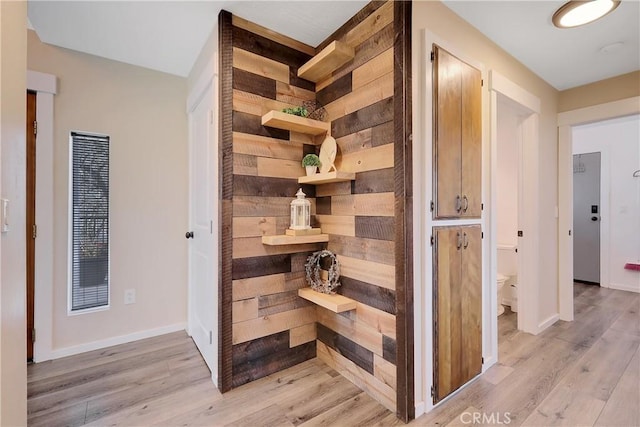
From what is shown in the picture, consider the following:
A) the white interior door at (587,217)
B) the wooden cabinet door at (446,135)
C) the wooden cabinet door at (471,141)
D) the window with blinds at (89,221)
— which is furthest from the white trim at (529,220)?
the window with blinds at (89,221)

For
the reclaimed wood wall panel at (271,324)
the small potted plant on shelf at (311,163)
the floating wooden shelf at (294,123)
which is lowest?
the reclaimed wood wall panel at (271,324)

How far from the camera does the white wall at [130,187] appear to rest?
2.28m

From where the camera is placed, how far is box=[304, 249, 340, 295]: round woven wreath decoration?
203 cm

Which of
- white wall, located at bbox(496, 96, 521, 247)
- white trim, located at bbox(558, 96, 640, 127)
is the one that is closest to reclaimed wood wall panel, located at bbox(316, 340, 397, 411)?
white wall, located at bbox(496, 96, 521, 247)

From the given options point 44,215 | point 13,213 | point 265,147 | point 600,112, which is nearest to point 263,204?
point 265,147

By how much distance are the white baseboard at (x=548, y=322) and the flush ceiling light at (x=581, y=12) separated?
2443 mm

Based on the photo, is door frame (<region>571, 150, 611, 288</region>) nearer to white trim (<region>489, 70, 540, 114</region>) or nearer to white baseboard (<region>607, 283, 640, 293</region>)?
white baseboard (<region>607, 283, 640, 293</region>)

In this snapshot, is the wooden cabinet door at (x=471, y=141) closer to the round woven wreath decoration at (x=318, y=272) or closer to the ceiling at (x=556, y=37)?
the ceiling at (x=556, y=37)

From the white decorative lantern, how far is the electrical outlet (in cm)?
158

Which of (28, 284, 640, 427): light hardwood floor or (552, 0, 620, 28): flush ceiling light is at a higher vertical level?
(552, 0, 620, 28): flush ceiling light

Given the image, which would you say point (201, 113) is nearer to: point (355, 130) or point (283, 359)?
point (355, 130)

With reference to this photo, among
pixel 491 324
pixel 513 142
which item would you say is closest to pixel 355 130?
pixel 491 324

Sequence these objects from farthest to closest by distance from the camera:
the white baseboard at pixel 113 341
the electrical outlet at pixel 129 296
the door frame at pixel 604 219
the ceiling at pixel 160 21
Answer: the door frame at pixel 604 219 → the electrical outlet at pixel 129 296 → the white baseboard at pixel 113 341 → the ceiling at pixel 160 21

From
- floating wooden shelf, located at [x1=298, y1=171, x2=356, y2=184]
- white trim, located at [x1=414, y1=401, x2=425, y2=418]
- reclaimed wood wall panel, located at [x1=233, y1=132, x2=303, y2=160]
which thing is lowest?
white trim, located at [x1=414, y1=401, x2=425, y2=418]
